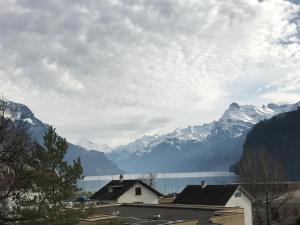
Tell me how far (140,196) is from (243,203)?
51.6 feet

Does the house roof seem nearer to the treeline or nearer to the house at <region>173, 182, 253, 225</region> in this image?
the house at <region>173, 182, 253, 225</region>

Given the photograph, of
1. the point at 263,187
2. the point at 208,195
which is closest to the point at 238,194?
the point at 208,195

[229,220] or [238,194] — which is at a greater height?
[238,194]

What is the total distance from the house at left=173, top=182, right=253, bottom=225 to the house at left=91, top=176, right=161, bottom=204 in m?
5.34

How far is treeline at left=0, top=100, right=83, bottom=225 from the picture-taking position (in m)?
21.0

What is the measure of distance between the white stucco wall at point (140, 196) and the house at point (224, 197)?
16.6 ft

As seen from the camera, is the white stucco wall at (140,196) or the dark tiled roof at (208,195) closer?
the dark tiled roof at (208,195)

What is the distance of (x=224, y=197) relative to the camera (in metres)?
62.2

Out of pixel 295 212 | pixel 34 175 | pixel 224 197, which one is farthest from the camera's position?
pixel 295 212

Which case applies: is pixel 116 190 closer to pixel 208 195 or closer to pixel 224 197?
pixel 208 195

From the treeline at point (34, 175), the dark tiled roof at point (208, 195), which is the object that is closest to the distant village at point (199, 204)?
the dark tiled roof at point (208, 195)

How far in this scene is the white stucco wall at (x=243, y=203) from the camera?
6184cm

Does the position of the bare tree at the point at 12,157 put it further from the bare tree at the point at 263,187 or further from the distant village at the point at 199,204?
the bare tree at the point at 263,187

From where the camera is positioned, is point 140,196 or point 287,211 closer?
point 287,211
